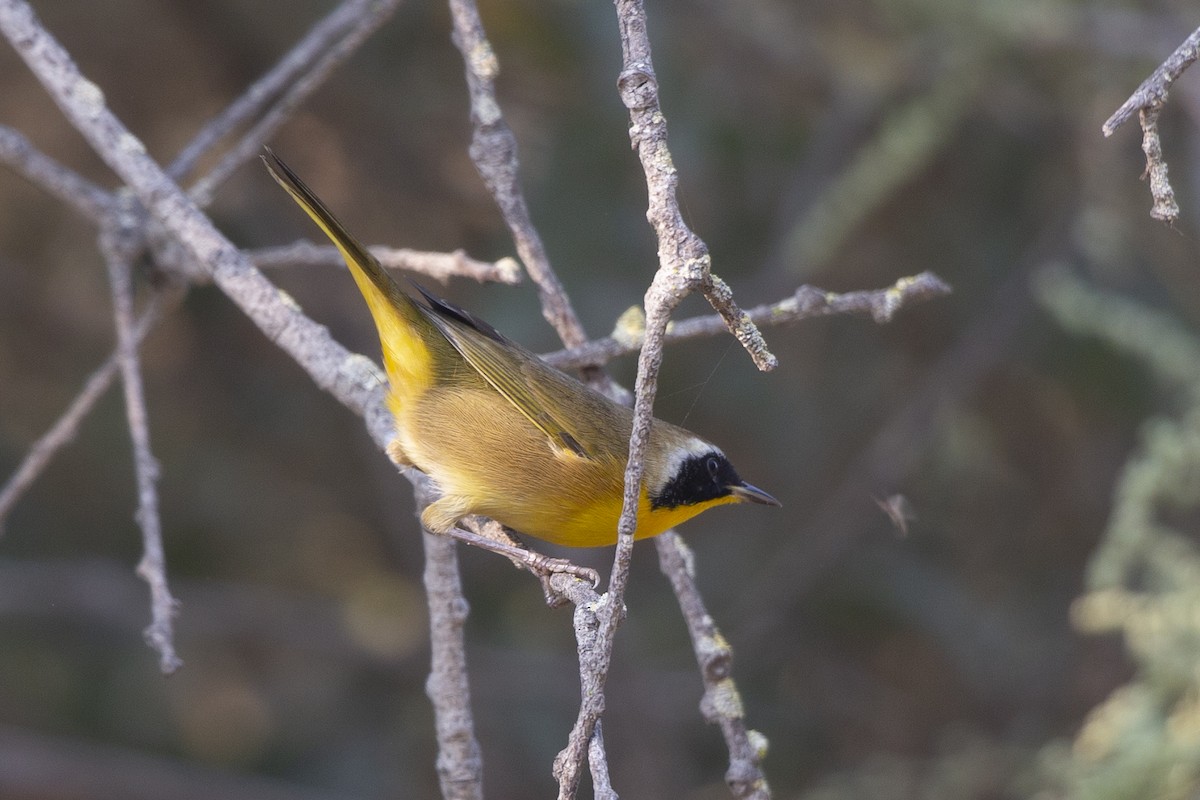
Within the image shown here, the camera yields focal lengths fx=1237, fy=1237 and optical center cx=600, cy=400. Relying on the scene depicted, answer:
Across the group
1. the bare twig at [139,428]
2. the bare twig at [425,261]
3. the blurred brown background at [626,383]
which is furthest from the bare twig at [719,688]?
the blurred brown background at [626,383]

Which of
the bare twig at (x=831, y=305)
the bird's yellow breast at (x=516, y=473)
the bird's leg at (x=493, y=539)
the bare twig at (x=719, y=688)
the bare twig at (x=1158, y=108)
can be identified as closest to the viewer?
the bare twig at (x=1158, y=108)

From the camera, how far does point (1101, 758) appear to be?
9.71 ft

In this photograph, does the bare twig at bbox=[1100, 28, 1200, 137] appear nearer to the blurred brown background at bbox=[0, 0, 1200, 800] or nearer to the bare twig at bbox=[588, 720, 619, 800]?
the bare twig at bbox=[588, 720, 619, 800]

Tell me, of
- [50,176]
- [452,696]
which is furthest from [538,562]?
[50,176]

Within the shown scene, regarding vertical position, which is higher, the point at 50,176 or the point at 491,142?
the point at 50,176

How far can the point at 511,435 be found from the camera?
3100 millimetres

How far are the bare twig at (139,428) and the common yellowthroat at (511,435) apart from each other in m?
0.47

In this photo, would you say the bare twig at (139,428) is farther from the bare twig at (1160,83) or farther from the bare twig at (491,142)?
the bare twig at (1160,83)

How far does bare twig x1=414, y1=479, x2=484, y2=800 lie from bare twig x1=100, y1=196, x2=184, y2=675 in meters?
0.46

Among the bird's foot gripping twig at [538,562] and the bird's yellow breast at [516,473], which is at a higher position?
the bird's yellow breast at [516,473]

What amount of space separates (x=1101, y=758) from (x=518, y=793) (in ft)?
12.6

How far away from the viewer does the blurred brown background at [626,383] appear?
5168 mm

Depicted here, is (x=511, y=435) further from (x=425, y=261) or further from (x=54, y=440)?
(x=54, y=440)

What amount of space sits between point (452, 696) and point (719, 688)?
493mm
